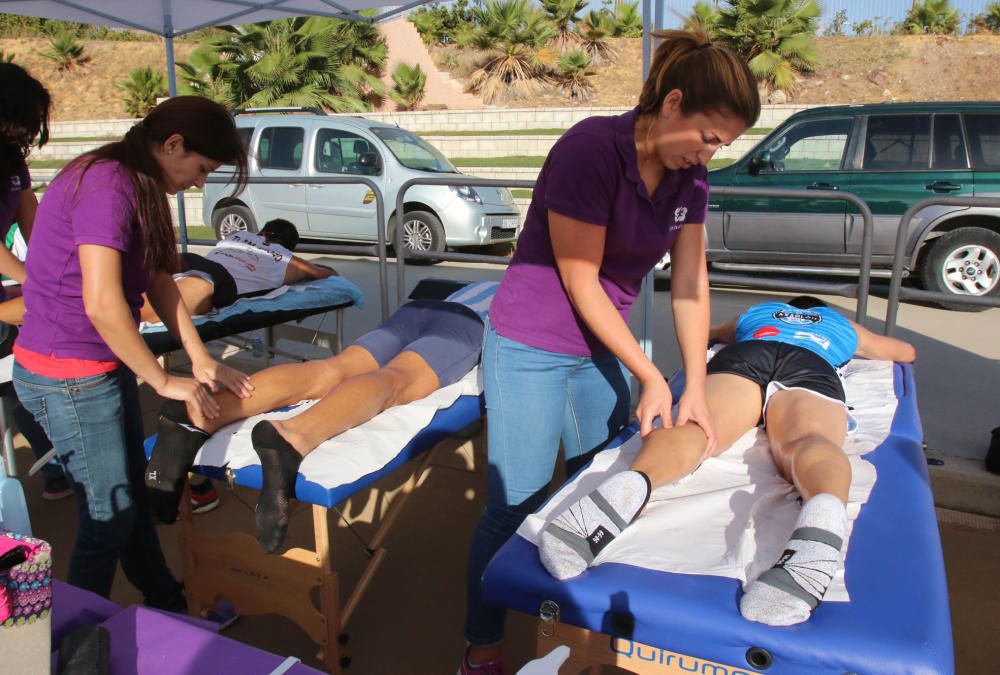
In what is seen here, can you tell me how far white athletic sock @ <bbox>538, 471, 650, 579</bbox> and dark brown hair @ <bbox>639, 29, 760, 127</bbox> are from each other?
0.88m

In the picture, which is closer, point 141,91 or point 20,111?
point 20,111

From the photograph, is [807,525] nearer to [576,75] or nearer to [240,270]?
[240,270]

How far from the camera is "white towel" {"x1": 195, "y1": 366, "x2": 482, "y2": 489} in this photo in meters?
2.39

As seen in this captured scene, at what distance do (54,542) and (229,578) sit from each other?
118 cm

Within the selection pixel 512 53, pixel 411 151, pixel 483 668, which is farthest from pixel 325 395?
pixel 512 53

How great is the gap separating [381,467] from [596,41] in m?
26.2

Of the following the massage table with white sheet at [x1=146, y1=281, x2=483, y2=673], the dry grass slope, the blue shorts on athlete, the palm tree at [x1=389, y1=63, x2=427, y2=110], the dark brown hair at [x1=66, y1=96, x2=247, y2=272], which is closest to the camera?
the dark brown hair at [x1=66, y1=96, x2=247, y2=272]

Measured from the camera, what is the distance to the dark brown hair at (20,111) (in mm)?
2389

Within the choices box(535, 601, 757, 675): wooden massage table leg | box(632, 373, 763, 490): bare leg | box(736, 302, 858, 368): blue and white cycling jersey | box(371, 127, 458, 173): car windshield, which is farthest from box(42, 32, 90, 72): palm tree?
box(535, 601, 757, 675): wooden massage table leg

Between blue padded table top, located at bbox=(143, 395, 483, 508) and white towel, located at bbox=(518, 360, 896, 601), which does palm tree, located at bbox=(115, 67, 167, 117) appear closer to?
blue padded table top, located at bbox=(143, 395, 483, 508)

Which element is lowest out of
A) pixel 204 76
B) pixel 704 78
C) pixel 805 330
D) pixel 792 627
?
pixel 792 627

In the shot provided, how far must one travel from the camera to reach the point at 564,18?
25.8 metres

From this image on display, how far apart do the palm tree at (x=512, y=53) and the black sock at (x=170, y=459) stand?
23.7m

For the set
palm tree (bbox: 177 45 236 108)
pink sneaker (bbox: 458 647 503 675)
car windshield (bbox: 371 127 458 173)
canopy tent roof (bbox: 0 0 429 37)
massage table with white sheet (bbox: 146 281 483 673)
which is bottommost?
pink sneaker (bbox: 458 647 503 675)
